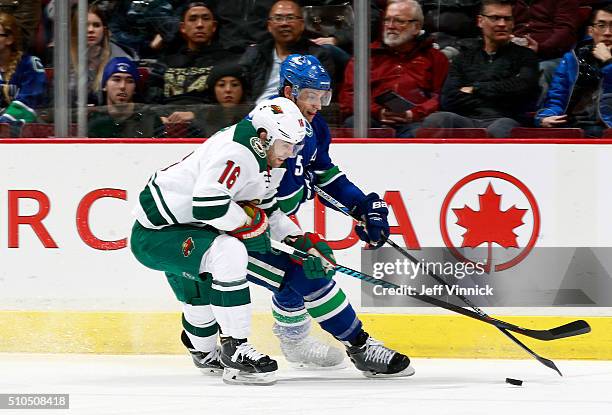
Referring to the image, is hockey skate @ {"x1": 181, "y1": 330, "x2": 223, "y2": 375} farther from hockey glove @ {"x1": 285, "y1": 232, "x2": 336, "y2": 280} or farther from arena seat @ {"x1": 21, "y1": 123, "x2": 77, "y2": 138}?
arena seat @ {"x1": 21, "y1": 123, "x2": 77, "y2": 138}

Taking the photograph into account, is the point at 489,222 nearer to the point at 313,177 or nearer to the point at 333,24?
the point at 313,177

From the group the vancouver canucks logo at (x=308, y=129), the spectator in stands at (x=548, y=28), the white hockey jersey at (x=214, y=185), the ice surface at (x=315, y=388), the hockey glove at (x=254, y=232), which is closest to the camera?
the ice surface at (x=315, y=388)

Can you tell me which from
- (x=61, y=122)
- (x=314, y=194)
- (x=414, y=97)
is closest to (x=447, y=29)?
(x=414, y=97)

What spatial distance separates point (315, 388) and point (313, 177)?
0.83 metres

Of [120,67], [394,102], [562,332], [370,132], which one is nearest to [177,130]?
[120,67]

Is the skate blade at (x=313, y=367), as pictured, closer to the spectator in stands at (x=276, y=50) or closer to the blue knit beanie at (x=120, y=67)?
the spectator in stands at (x=276, y=50)

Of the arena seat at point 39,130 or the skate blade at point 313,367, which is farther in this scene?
the arena seat at point 39,130

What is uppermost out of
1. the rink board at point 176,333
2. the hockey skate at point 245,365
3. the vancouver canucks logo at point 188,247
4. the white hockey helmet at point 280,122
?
the white hockey helmet at point 280,122

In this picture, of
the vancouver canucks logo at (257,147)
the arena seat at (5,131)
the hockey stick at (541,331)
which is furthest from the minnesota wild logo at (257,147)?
the arena seat at (5,131)

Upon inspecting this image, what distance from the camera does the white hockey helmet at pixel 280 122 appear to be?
388 cm

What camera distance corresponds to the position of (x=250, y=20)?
502 cm

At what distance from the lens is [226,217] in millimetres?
3869

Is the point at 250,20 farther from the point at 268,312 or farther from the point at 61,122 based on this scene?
the point at 268,312

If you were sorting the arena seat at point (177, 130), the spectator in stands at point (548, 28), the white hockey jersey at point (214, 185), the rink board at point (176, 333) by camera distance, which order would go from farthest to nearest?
the arena seat at point (177, 130) < the spectator in stands at point (548, 28) < the rink board at point (176, 333) < the white hockey jersey at point (214, 185)
